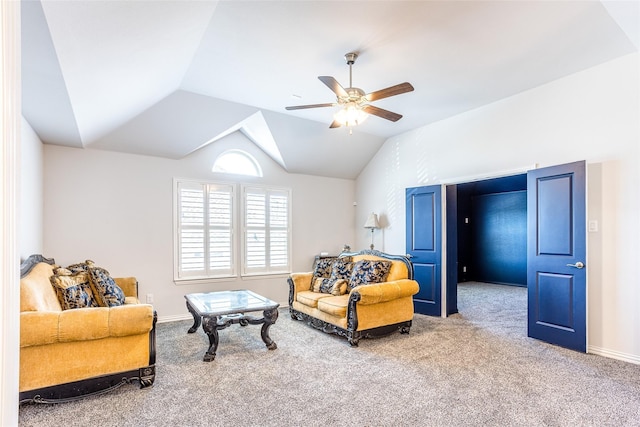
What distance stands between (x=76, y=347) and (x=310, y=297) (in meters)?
2.53

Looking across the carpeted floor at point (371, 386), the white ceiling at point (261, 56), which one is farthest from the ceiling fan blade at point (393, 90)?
the carpeted floor at point (371, 386)

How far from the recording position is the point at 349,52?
3.25 m

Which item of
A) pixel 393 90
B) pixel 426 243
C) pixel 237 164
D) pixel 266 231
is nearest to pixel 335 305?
pixel 426 243

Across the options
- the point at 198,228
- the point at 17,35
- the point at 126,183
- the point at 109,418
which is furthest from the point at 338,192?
the point at 17,35

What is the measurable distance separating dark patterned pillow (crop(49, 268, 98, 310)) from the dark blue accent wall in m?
7.68

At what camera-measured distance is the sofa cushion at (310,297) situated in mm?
4359

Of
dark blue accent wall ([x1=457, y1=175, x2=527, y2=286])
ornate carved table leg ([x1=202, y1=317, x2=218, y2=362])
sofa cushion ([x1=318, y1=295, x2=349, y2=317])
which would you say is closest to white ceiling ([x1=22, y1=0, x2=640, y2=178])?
ornate carved table leg ([x1=202, y1=317, x2=218, y2=362])

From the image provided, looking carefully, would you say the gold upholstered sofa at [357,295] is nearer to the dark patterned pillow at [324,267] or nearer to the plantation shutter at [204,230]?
the dark patterned pillow at [324,267]

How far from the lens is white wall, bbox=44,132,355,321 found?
14.2 feet

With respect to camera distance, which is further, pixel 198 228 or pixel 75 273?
pixel 198 228

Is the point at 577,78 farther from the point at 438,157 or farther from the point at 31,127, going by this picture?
the point at 31,127

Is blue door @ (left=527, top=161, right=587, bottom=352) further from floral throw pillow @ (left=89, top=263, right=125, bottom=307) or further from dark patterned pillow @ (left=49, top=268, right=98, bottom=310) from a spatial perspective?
dark patterned pillow @ (left=49, top=268, right=98, bottom=310)

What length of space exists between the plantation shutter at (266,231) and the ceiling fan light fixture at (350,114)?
105 inches

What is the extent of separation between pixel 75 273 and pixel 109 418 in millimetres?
1806
